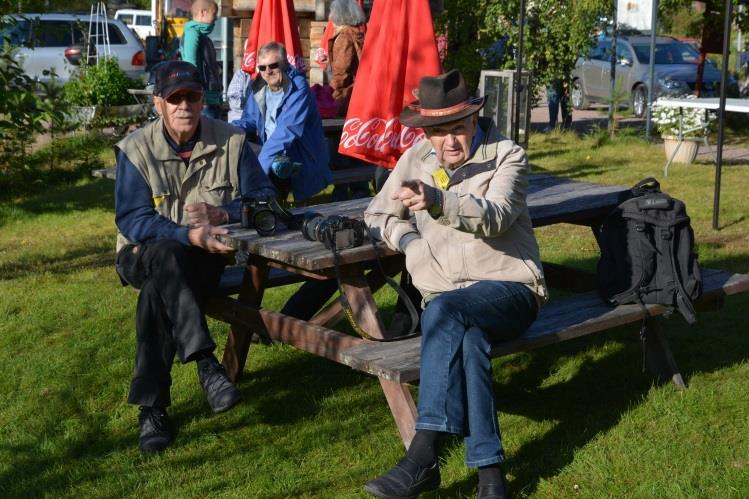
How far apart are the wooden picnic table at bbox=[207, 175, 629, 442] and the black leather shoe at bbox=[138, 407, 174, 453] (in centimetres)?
55

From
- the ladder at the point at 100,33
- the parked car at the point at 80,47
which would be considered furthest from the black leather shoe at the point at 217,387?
the parked car at the point at 80,47

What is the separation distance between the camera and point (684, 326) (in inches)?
239

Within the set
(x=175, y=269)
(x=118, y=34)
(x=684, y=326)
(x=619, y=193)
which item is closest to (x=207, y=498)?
(x=175, y=269)

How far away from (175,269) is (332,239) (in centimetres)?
67

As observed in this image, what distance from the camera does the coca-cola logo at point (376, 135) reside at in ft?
21.7

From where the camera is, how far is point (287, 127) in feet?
25.1

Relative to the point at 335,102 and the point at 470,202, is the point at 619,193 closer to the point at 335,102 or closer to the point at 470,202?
the point at 470,202

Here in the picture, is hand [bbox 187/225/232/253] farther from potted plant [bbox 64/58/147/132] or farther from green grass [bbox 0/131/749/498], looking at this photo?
potted plant [bbox 64/58/147/132]

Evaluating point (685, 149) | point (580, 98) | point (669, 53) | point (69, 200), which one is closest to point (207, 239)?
point (69, 200)

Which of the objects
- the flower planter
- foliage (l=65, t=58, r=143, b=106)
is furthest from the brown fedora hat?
foliage (l=65, t=58, r=143, b=106)

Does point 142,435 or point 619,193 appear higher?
point 619,193

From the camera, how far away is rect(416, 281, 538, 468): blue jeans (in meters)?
3.83

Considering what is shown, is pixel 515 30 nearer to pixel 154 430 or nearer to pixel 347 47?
pixel 347 47

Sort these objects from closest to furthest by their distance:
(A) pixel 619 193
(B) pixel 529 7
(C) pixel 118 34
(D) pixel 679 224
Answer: (D) pixel 679 224 < (A) pixel 619 193 < (B) pixel 529 7 < (C) pixel 118 34
